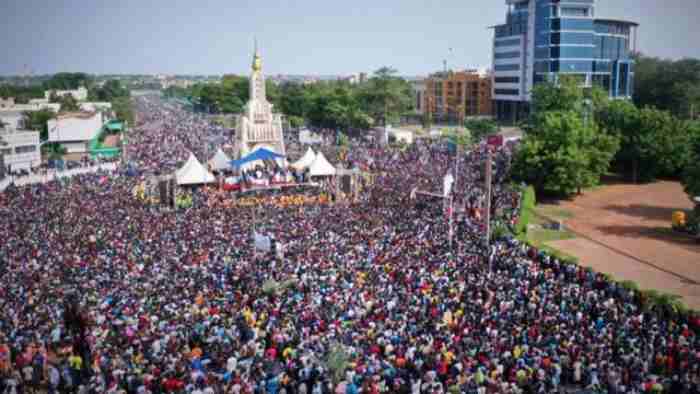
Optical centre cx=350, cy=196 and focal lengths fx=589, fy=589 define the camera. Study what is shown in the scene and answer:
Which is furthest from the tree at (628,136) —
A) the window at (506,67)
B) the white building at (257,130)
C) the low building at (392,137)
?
the window at (506,67)

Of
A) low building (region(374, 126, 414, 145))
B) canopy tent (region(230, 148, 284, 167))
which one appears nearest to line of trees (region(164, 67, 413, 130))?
low building (region(374, 126, 414, 145))

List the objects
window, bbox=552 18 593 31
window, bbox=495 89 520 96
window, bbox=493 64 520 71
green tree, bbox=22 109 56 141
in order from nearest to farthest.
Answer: green tree, bbox=22 109 56 141
window, bbox=552 18 593 31
window, bbox=493 64 520 71
window, bbox=495 89 520 96

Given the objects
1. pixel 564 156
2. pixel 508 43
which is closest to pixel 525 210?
pixel 564 156

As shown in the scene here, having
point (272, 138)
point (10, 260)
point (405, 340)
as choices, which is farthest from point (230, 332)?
point (272, 138)

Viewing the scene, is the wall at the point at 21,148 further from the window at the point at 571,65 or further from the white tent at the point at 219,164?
the window at the point at 571,65

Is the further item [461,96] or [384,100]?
[461,96]

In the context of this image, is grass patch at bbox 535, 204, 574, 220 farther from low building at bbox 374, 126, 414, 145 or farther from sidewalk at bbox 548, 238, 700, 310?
low building at bbox 374, 126, 414, 145

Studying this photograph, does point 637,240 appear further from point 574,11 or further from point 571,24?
point 574,11

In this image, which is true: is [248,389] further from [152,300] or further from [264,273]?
[264,273]
